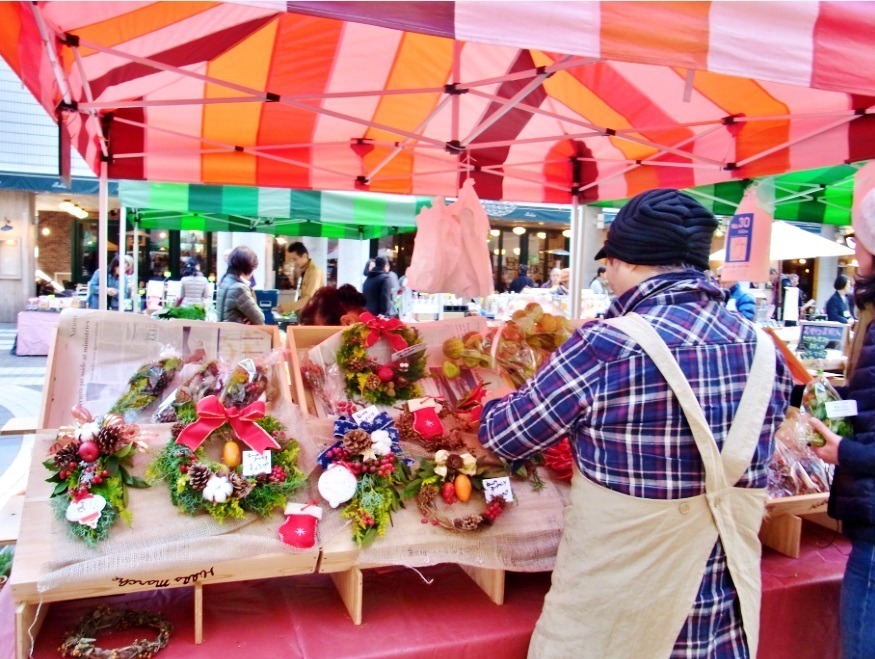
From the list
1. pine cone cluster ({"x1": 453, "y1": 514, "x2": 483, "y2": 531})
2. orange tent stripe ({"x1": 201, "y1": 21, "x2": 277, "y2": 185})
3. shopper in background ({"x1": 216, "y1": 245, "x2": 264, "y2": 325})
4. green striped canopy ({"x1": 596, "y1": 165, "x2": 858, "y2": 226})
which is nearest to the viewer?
pine cone cluster ({"x1": 453, "y1": 514, "x2": 483, "y2": 531})

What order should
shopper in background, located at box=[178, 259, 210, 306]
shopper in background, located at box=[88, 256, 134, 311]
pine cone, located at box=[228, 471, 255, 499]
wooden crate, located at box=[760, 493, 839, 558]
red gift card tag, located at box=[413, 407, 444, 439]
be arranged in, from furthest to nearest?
shopper in background, located at box=[178, 259, 210, 306], shopper in background, located at box=[88, 256, 134, 311], wooden crate, located at box=[760, 493, 839, 558], red gift card tag, located at box=[413, 407, 444, 439], pine cone, located at box=[228, 471, 255, 499]

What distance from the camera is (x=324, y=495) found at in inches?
64.9

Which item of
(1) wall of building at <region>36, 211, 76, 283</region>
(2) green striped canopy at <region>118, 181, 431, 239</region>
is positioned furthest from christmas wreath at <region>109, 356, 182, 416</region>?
(1) wall of building at <region>36, 211, 76, 283</region>

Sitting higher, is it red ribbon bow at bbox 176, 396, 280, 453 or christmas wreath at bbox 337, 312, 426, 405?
christmas wreath at bbox 337, 312, 426, 405

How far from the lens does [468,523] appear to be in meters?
1.67

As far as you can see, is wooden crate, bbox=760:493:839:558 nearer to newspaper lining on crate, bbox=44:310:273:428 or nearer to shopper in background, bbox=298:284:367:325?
newspaper lining on crate, bbox=44:310:273:428

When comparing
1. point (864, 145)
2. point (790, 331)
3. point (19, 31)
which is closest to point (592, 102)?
point (864, 145)

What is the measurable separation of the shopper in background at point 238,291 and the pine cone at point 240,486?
313 cm

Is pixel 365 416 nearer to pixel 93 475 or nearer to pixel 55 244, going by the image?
pixel 93 475

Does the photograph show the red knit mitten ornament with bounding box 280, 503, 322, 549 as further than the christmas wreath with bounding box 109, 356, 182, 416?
No

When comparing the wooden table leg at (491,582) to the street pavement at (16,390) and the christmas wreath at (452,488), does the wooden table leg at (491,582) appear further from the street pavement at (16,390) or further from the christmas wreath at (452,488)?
the street pavement at (16,390)

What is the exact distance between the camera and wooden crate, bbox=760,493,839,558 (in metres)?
2.15

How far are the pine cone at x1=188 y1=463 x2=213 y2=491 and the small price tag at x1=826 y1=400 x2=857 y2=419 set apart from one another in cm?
159

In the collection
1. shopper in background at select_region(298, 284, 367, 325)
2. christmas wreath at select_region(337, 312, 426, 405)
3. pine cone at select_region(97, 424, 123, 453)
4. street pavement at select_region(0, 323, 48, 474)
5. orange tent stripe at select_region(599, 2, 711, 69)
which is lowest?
street pavement at select_region(0, 323, 48, 474)
